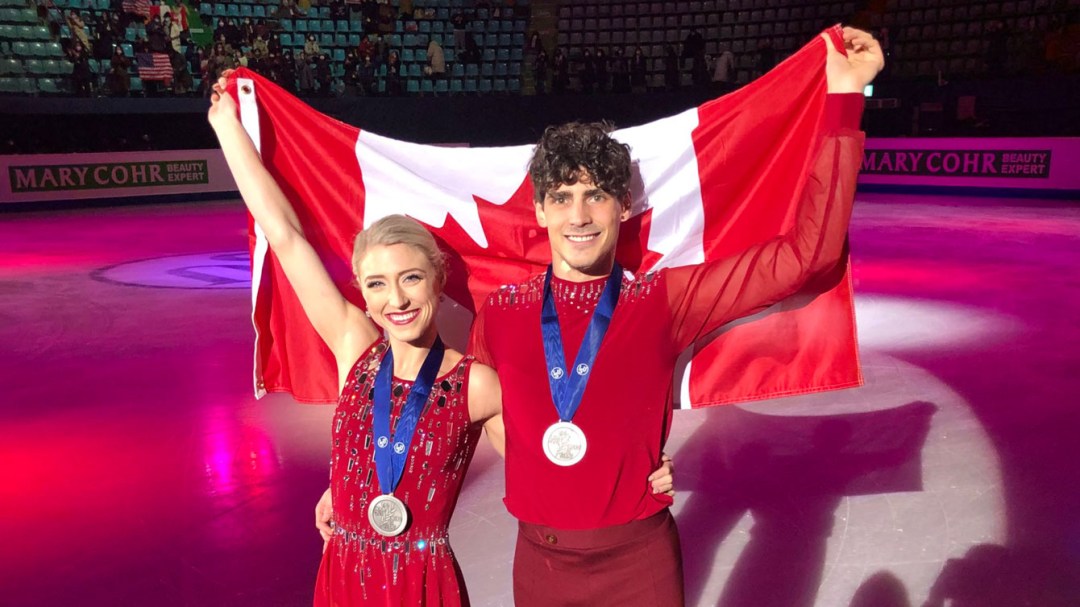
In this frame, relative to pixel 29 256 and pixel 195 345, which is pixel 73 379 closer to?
pixel 195 345

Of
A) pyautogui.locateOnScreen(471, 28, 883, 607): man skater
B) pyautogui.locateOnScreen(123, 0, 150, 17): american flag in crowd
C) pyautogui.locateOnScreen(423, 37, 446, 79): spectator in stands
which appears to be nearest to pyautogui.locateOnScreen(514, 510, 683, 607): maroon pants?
pyautogui.locateOnScreen(471, 28, 883, 607): man skater

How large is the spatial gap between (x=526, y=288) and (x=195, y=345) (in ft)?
16.8

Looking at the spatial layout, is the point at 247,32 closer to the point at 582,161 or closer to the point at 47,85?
the point at 47,85

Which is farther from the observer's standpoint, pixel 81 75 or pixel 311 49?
pixel 311 49

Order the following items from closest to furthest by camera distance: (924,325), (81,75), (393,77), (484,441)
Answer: (484,441)
(924,325)
(81,75)
(393,77)

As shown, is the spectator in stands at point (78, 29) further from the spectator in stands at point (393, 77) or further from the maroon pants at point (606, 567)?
the maroon pants at point (606, 567)

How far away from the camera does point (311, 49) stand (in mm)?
18203

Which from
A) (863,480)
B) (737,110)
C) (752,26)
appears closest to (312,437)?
(863,480)

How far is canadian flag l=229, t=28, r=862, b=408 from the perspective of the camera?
8.23 ft

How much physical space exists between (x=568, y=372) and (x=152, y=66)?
16.4 meters

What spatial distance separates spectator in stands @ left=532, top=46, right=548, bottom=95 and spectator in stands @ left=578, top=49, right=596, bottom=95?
813mm

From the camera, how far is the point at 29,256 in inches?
426

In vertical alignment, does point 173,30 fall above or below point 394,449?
above

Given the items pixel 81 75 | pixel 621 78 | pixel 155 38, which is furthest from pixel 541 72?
pixel 81 75
